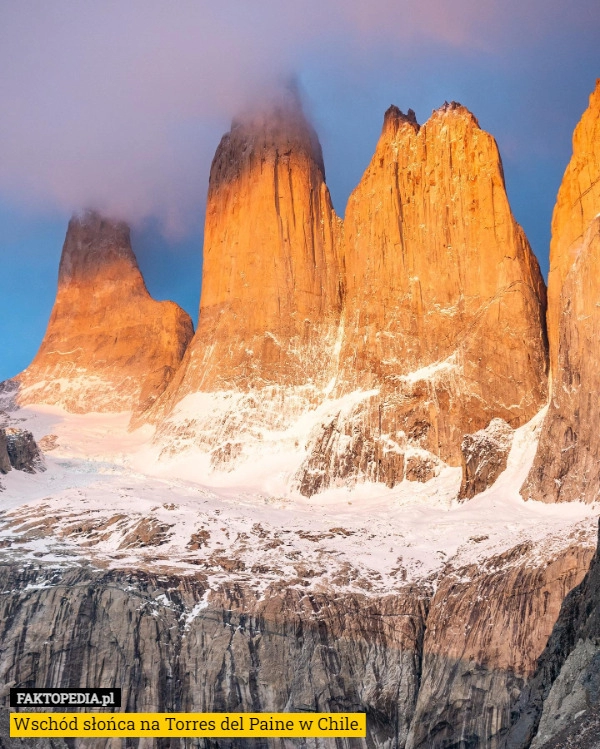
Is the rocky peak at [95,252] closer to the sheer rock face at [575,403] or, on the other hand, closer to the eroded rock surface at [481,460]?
the eroded rock surface at [481,460]

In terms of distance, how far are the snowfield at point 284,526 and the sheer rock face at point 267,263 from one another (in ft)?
59.4

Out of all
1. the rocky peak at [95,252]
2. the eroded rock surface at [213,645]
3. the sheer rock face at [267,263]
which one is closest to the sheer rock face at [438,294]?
the sheer rock face at [267,263]

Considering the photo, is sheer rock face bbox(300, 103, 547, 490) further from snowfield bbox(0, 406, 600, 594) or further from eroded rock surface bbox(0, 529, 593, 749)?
eroded rock surface bbox(0, 529, 593, 749)

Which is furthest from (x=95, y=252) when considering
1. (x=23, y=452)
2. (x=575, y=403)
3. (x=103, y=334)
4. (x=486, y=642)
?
(x=486, y=642)

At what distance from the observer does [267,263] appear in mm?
115938

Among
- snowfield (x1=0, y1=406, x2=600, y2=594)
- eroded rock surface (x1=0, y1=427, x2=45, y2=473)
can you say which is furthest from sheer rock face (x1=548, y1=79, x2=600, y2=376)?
eroded rock surface (x1=0, y1=427, x2=45, y2=473)

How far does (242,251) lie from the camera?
11781cm

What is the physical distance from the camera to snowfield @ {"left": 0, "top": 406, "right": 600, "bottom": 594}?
6856 cm

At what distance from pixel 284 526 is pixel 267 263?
1791 inches

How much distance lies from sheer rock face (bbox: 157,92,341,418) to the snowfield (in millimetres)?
18113

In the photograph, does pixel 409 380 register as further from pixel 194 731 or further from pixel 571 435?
pixel 194 731

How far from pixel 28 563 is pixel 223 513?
15832 millimetres

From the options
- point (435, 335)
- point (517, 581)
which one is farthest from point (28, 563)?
point (435, 335)

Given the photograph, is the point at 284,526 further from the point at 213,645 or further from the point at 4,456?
the point at 4,456
